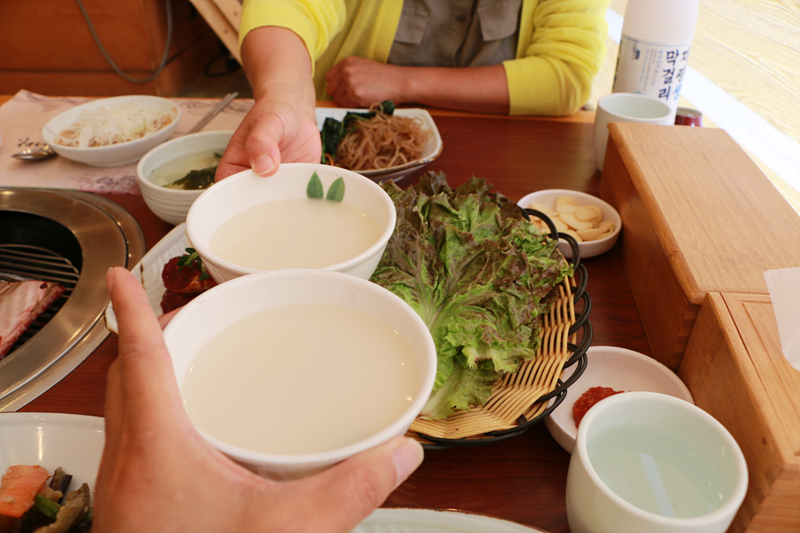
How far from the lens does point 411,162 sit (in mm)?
1624

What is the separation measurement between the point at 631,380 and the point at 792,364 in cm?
32

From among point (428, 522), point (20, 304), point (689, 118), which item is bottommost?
point (20, 304)

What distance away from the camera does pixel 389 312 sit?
2.32ft

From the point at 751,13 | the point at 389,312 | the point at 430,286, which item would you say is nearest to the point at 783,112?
the point at 751,13

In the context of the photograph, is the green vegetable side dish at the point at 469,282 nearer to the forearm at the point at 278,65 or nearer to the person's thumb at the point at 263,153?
the person's thumb at the point at 263,153

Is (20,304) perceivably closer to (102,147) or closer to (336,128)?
(102,147)

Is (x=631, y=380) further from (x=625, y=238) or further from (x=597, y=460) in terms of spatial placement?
(x=625, y=238)

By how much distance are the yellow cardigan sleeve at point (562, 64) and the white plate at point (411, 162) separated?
0.46 meters

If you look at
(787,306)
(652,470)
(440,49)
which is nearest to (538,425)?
(652,470)

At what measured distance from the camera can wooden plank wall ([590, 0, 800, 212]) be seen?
1.66m

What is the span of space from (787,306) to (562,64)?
5.36 ft

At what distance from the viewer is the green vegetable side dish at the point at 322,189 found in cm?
102

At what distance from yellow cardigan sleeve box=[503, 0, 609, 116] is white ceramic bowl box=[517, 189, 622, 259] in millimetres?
793

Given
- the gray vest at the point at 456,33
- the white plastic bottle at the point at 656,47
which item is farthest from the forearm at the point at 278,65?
the white plastic bottle at the point at 656,47
